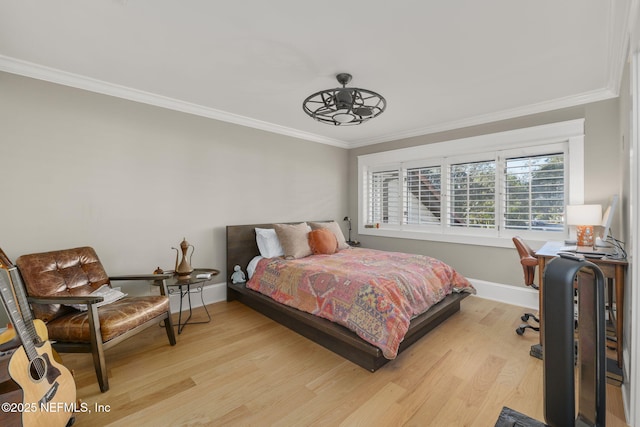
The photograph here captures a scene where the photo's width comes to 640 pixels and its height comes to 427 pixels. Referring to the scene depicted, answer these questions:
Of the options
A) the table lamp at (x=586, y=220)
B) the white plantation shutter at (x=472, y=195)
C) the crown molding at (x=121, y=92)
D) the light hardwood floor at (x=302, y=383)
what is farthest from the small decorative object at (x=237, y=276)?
the table lamp at (x=586, y=220)

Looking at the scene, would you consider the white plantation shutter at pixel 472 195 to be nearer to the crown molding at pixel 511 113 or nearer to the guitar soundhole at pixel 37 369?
the crown molding at pixel 511 113

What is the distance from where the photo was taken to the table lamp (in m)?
2.72

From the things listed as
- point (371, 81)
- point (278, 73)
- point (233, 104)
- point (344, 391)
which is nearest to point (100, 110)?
point (233, 104)

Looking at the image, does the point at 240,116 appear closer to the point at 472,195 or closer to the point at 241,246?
the point at 241,246

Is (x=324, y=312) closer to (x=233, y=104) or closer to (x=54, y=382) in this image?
(x=54, y=382)

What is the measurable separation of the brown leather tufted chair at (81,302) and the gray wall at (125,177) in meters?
0.38

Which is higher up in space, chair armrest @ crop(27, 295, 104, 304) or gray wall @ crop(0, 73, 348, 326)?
gray wall @ crop(0, 73, 348, 326)

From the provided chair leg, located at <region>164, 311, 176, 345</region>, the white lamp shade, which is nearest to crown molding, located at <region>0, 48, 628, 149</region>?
the white lamp shade

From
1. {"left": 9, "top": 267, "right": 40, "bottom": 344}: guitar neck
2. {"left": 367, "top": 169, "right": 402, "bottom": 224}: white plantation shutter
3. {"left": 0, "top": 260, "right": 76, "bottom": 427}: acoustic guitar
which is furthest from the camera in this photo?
{"left": 367, "top": 169, "right": 402, "bottom": 224}: white plantation shutter

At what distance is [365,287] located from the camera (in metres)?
2.40

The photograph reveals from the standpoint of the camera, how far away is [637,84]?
1.58 m

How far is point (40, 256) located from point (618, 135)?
17.9 ft

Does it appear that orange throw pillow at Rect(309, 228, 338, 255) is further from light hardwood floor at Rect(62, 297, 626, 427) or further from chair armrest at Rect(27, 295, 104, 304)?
chair armrest at Rect(27, 295, 104, 304)

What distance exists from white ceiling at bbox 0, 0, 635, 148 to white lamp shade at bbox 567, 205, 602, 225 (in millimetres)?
1225
